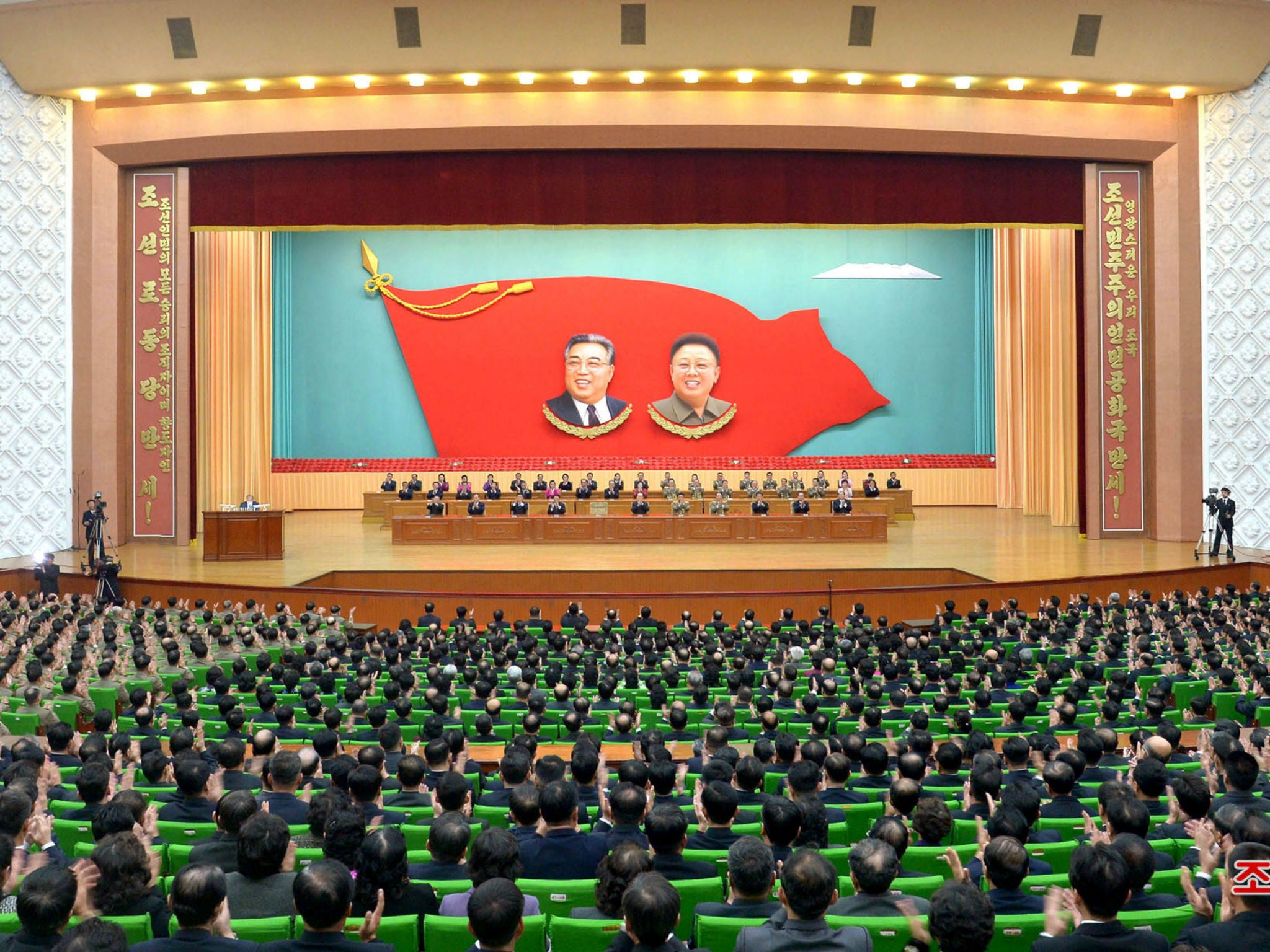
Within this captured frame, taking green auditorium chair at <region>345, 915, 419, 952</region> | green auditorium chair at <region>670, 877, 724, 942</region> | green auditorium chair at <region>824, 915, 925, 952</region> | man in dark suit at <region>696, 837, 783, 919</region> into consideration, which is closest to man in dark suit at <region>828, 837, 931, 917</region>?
green auditorium chair at <region>824, 915, 925, 952</region>

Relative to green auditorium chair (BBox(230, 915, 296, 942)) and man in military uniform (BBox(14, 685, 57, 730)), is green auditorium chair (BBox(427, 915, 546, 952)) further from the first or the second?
man in military uniform (BBox(14, 685, 57, 730))

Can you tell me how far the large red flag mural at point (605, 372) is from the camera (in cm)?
2033

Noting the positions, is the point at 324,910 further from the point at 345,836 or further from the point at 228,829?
the point at 228,829

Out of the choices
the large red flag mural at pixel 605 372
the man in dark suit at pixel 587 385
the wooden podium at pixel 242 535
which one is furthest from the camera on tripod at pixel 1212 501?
the wooden podium at pixel 242 535

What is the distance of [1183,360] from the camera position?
14812 mm

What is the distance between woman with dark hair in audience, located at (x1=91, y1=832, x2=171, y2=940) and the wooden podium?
11.5 metres

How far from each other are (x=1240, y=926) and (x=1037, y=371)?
1798cm

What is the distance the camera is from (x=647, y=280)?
2055 centimetres

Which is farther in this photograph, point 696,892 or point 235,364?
point 235,364

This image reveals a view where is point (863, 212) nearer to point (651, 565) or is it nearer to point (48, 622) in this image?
point (651, 565)

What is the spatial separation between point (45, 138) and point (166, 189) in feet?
5.07

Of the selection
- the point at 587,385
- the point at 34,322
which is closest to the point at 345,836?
the point at 34,322

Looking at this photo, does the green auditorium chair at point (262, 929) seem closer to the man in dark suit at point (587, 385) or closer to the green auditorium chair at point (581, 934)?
the green auditorium chair at point (581, 934)

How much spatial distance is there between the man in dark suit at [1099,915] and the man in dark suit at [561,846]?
1302mm
